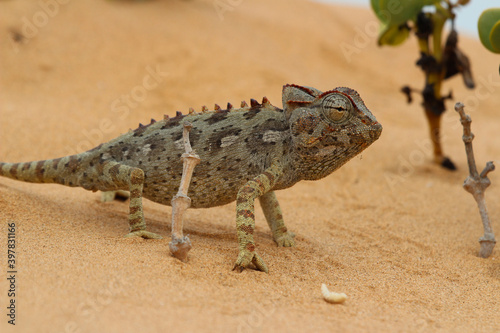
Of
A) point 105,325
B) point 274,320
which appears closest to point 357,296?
point 274,320

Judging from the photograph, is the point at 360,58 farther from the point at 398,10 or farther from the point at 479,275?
the point at 479,275

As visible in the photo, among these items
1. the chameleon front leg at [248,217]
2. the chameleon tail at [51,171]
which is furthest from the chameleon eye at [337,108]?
the chameleon tail at [51,171]

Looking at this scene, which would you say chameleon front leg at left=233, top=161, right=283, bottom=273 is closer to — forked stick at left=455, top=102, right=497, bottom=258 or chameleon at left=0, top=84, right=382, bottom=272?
chameleon at left=0, top=84, right=382, bottom=272

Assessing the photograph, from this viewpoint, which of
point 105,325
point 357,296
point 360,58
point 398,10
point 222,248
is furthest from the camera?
point 360,58

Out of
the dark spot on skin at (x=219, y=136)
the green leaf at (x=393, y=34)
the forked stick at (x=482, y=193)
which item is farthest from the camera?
the green leaf at (x=393, y=34)

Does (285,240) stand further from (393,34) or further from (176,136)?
(393,34)

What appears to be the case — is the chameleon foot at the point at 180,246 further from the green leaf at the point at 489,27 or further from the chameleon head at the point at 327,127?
the green leaf at the point at 489,27

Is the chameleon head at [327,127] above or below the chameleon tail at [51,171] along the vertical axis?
above
